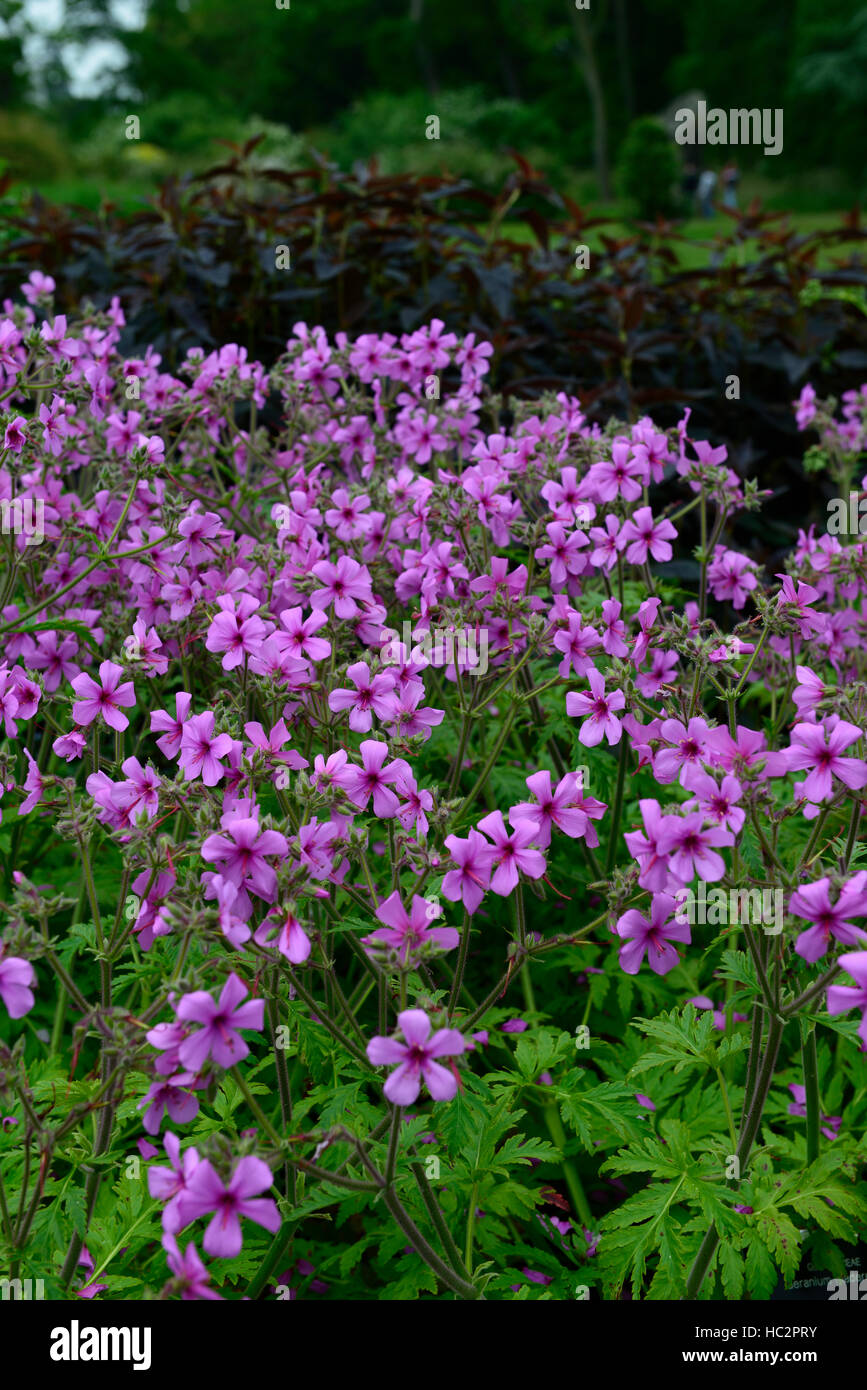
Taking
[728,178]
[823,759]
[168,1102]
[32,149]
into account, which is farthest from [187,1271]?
[32,149]

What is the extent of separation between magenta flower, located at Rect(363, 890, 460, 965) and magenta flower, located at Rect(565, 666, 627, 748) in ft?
2.34

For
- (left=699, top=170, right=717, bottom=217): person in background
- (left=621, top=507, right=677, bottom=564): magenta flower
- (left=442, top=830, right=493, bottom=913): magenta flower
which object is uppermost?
(left=699, top=170, right=717, bottom=217): person in background

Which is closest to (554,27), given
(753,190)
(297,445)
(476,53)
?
(476,53)

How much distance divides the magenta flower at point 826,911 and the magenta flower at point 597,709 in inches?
27.1

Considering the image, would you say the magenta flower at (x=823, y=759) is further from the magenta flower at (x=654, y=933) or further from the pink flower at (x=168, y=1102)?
the pink flower at (x=168, y=1102)

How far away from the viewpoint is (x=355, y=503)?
10.4ft

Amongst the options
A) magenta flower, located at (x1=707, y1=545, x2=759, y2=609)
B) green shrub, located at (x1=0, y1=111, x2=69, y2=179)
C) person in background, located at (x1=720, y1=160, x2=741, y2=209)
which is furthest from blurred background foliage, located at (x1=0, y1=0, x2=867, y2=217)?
magenta flower, located at (x1=707, y1=545, x2=759, y2=609)

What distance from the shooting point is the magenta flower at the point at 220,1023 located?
5.57ft

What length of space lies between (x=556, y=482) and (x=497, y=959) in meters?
1.51

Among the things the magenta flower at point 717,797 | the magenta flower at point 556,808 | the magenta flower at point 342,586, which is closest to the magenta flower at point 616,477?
the magenta flower at point 342,586

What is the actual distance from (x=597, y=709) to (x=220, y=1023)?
1220 mm

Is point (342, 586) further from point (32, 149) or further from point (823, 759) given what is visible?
point (32, 149)

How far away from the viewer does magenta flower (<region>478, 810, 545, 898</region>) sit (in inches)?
81.4

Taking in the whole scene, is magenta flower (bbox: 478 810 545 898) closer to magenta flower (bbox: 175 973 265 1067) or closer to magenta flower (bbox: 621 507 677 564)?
magenta flower (bbox: 175 973 265 1067)
